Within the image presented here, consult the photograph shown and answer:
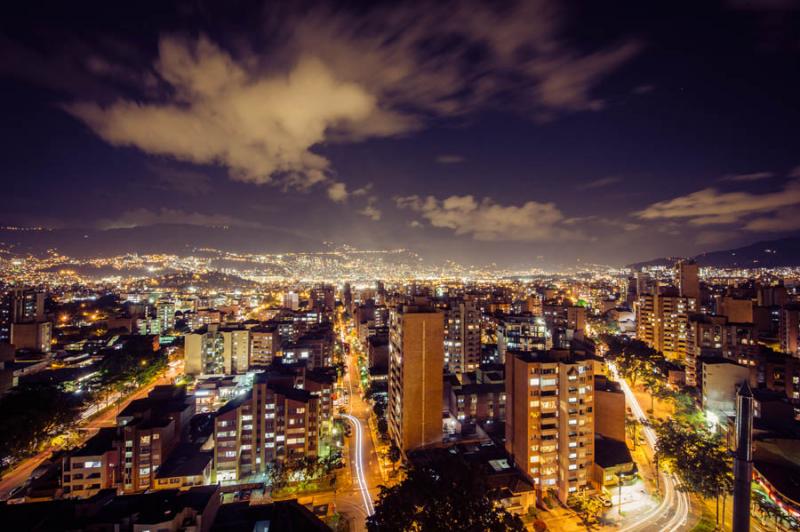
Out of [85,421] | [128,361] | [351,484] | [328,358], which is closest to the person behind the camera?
[351,484]

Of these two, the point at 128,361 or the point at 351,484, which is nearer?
the point at 351,484

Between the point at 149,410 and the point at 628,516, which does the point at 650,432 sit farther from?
the point at 149,410

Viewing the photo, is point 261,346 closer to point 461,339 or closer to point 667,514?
point 461,339

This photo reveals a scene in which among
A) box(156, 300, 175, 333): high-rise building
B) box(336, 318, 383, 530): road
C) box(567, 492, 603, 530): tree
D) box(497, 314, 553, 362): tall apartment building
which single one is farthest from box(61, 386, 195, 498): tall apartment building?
box(156, 300, 175, 333): high-rise building

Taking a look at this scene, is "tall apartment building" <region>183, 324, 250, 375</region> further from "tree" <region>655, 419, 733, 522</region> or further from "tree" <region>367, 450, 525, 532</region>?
"tree" <region>655, 419, 733, 522</region>

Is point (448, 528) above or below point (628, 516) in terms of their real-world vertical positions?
above

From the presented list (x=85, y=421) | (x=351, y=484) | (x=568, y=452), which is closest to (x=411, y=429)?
(x=351, y=484)
